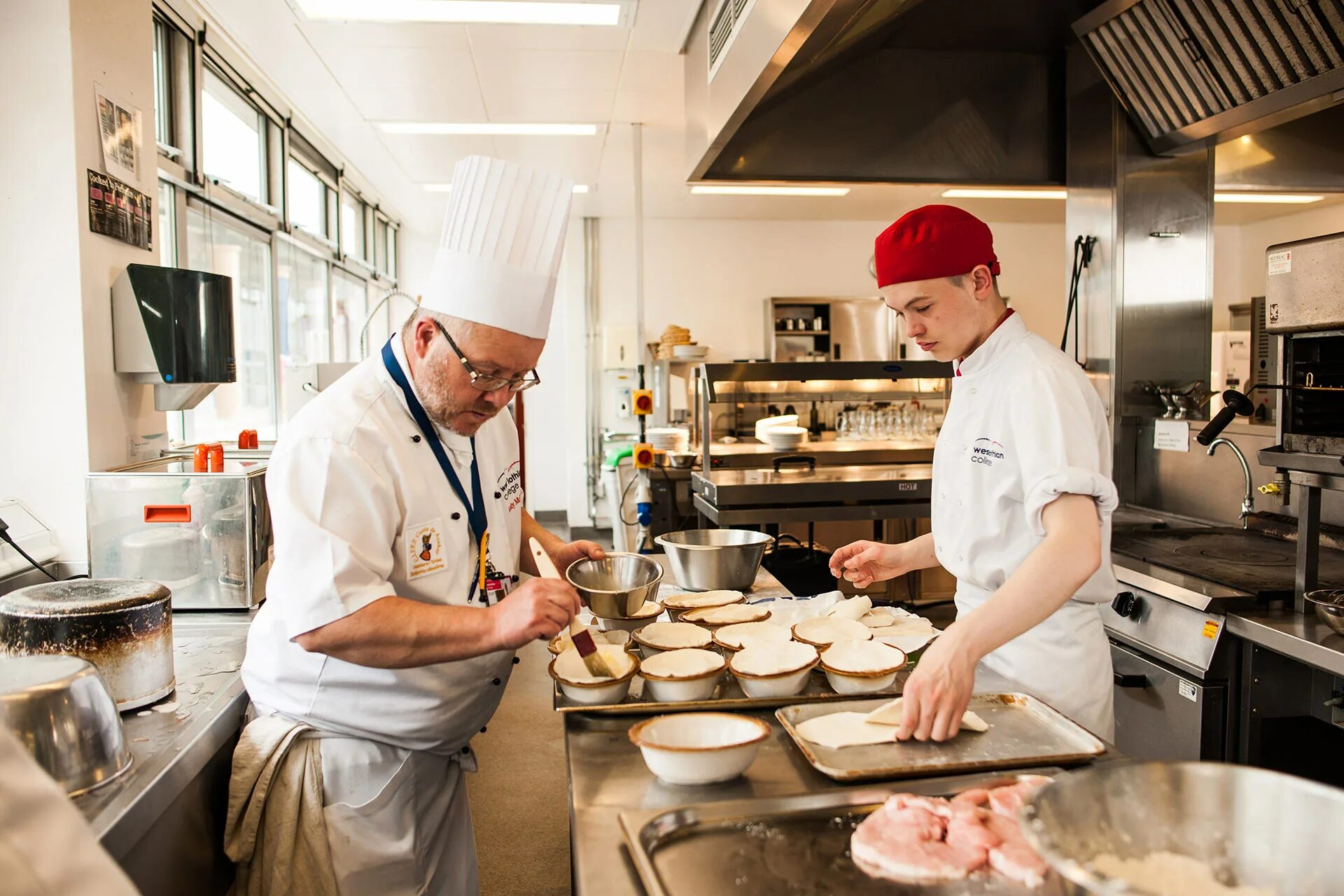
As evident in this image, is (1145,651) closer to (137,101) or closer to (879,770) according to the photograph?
(879,770)

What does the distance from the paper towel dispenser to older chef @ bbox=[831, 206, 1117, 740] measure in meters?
2.02

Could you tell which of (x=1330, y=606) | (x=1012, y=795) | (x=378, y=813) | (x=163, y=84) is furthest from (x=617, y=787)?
(x=163, y=84)

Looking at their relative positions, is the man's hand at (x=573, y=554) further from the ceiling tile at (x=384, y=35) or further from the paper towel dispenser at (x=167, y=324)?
the ceiling tile at (x=384, y=35)

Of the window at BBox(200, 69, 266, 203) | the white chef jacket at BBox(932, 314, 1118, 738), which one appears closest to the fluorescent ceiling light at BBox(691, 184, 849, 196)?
the window at BBox(200, 69, 266, 203)

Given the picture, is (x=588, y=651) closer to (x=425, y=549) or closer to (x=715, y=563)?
(x=425, y=549)

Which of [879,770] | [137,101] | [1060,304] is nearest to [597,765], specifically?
[879,770]

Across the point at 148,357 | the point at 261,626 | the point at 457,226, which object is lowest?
the point at 261,626

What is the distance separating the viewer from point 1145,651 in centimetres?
240

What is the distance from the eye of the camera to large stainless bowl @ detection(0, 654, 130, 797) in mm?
1185

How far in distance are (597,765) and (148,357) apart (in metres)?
2.11

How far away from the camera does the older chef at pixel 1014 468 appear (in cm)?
140

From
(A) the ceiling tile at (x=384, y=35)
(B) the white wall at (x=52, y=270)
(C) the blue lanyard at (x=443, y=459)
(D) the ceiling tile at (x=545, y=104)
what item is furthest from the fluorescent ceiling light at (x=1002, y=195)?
(C) the blue lanyard at (x=443, y=459)

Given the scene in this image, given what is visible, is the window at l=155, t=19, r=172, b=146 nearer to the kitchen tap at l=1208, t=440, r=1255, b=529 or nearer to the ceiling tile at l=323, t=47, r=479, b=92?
the ceiling tile at l=323, t=47, r=479, b=92

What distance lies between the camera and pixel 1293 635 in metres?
1.94
